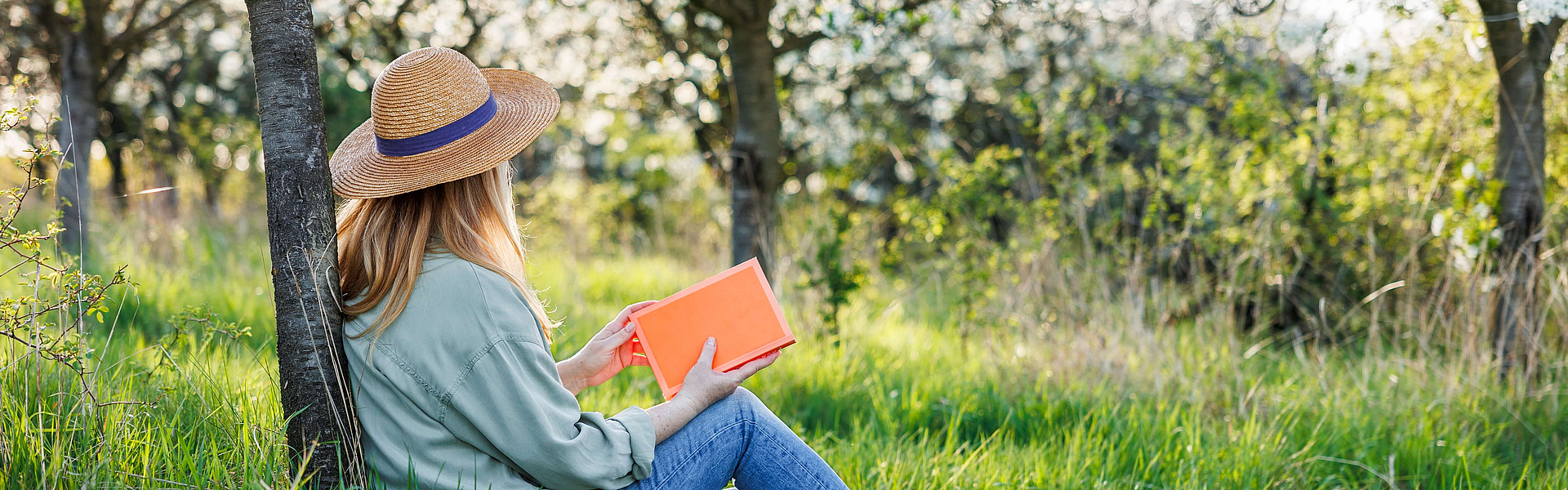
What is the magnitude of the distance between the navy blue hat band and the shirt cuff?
0.63 metres

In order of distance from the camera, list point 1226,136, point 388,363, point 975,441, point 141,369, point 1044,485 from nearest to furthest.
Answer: point 388,363, point 141,369, point 1044,485, point 975,441, point 1226,136

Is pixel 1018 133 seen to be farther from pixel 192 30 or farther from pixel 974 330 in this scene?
pixel 192 30

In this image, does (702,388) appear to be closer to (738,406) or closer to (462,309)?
(738,406)

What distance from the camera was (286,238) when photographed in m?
1.77

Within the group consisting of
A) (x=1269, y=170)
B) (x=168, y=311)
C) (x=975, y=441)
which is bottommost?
(x=975, y=441)

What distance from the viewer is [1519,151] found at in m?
3.89

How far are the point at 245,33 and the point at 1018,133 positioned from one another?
7.35 m

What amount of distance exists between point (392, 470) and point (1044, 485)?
1863 mm

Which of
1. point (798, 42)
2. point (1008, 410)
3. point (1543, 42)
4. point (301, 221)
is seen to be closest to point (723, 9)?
point (798, 42)

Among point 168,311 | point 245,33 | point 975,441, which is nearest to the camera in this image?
point 975,441

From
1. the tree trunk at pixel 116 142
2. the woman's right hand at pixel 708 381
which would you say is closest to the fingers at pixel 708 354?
the woman's right hand at pixel 708 381

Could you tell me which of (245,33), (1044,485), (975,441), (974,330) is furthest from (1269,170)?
(245,33)

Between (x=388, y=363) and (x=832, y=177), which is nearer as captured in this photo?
(x=388, y=363)

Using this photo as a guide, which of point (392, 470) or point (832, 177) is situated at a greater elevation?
point (832, 177)
